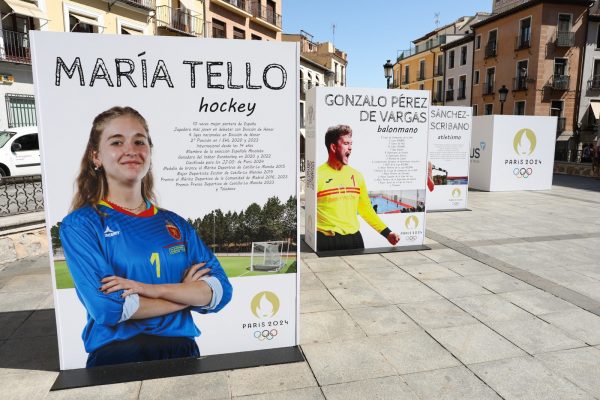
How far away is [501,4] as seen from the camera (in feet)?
135

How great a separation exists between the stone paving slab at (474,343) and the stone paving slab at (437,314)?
115 millimetres

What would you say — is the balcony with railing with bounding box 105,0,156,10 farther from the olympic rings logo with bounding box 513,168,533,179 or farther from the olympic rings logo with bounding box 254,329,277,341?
the olympic rings logo with bounding box 254,329,277,341

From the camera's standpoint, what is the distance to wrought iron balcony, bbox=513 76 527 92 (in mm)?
30281

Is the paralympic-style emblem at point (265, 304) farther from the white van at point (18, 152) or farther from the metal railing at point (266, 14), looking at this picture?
the metal railing at point (266, 14)

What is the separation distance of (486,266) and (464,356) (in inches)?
120

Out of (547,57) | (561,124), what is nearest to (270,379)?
(561,124)

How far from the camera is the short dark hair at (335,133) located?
689 cm

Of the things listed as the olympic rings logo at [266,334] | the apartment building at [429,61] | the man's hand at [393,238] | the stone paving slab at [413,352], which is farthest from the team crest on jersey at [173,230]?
the apartment building at [429,61]

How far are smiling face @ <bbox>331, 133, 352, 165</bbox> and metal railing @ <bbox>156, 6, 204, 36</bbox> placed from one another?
18.4 meters

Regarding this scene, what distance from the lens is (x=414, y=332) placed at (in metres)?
4.25

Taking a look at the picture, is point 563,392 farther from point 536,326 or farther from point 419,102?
point 419,102

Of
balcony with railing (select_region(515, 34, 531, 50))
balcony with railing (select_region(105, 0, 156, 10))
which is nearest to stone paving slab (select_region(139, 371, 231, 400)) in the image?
balcony with railing (select_region(105, 0, 156, 10))

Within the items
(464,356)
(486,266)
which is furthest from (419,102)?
(464,356)

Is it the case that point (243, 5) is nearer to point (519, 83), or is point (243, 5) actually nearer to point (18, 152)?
point (519, 83)
